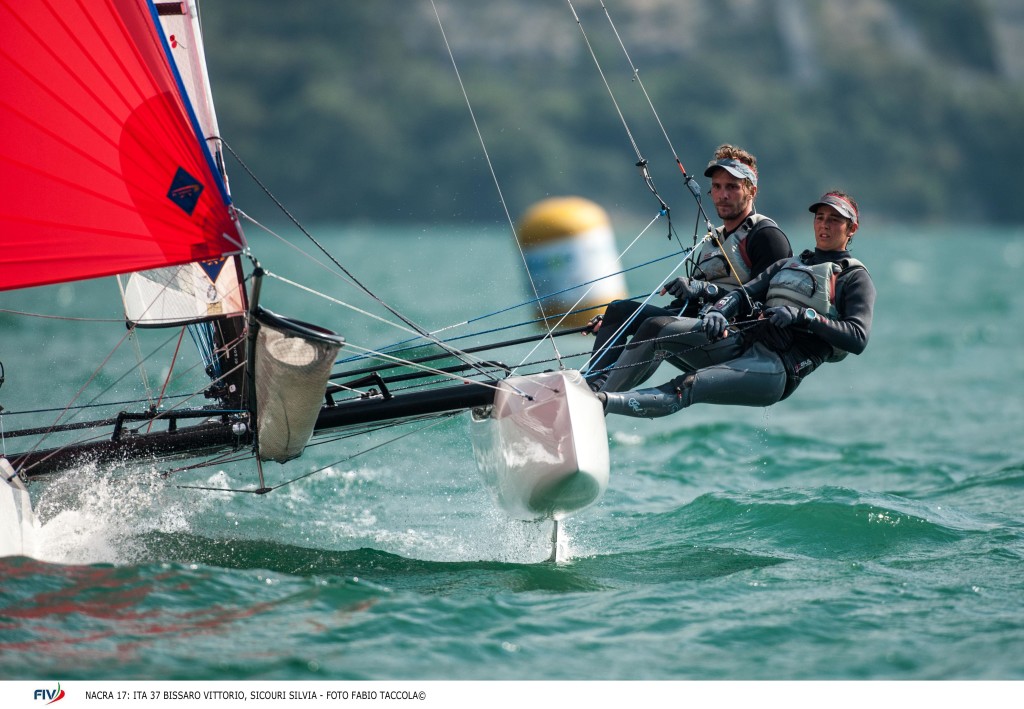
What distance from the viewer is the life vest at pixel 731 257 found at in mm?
4816

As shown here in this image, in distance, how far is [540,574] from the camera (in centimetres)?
459

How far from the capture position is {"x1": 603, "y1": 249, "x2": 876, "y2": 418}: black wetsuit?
448cm

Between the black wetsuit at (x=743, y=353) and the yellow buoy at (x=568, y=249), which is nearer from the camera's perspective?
the black wetsuit at (x=743, y=353)

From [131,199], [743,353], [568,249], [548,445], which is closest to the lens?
[131,199]

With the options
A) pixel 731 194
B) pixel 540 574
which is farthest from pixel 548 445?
pixel 731 194

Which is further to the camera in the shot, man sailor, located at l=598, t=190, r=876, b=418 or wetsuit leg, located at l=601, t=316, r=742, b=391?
wetsuit leg, located at l=601, t=316, r=742, b=391

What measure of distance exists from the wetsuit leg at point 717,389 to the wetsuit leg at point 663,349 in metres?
0.07

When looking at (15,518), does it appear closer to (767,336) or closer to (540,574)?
(540,574)

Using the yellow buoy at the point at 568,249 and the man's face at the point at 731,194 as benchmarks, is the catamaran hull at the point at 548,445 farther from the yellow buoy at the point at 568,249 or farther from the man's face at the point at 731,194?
the yellow buoy at the point at 568,249

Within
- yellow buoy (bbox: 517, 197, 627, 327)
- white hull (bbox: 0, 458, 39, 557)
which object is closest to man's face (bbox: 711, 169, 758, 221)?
white hull (bbox: 0, 458, 39, 557)

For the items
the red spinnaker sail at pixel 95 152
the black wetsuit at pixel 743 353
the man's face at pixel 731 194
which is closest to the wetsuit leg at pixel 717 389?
the black wetsuit at pixel 743 353

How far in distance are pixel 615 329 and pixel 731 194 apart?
668 mm

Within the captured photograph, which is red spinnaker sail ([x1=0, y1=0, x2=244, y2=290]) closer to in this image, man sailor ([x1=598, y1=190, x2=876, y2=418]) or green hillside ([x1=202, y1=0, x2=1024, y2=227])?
man sailor ([x1=598, y1=190, x2=876, y2=418])
